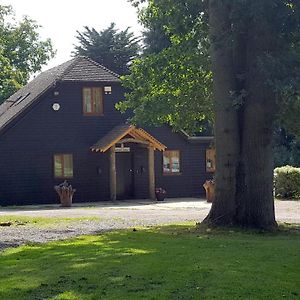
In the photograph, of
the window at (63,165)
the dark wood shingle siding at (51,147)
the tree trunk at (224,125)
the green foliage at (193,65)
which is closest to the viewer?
the green foliage at (193,65)

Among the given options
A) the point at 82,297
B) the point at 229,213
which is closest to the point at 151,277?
the point at 82,297

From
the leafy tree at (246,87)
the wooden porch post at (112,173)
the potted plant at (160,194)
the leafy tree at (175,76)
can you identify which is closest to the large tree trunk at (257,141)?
the leafy tree at (246,87)

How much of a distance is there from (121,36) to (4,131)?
27.3 m

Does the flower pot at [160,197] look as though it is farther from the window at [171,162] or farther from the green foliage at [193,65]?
the green foliage at [193,65]

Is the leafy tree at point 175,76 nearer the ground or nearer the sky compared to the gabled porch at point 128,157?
nearer the sky

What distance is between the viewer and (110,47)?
2360 inches

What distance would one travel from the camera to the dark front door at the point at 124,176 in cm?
3819

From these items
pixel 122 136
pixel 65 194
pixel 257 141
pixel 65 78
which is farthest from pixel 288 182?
pixel 257 141

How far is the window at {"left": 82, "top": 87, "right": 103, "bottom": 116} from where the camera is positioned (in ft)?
123

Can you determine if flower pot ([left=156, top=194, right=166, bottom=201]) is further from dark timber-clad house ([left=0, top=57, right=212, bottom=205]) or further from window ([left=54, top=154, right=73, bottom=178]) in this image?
window ([left=54, top=154, right=73, bottom=178])

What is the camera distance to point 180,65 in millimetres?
20250

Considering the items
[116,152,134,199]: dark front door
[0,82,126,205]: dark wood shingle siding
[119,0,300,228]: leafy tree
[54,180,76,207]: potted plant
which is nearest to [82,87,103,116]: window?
[0,82,126,205]: dark wood shingle siding

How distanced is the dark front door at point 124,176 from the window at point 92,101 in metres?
2.64

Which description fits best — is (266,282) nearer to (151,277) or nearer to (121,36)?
(151,277)
